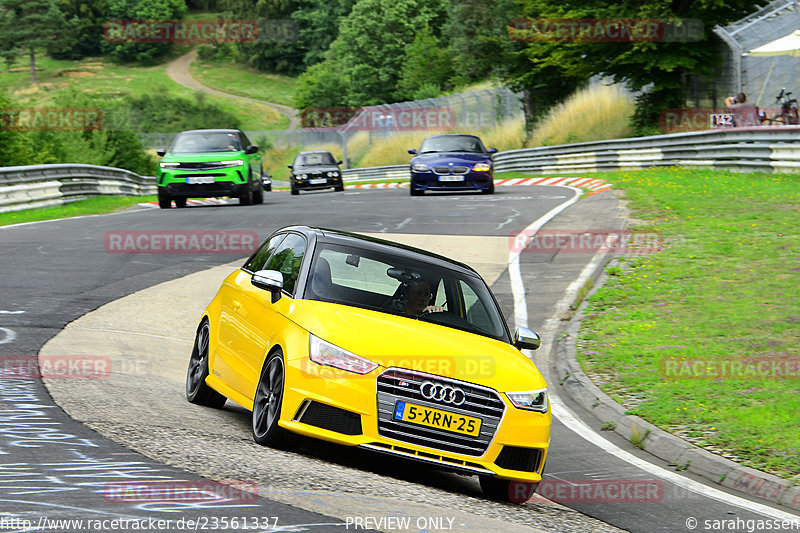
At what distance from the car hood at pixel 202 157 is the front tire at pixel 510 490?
20.1 metres

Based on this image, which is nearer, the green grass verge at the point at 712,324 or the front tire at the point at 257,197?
the green grass verge at the point at 712,324

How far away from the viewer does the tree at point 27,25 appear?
13762 centimetres

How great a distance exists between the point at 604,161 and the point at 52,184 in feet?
64.0

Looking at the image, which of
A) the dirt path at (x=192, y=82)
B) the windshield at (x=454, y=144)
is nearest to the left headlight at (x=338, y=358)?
the windshield at (x=454, y=144)

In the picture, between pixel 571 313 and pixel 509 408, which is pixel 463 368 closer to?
pixel 509 408

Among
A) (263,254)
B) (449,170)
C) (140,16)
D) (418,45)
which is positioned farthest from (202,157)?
(140,16)

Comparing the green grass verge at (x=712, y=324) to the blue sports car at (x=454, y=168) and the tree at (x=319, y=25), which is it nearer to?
the blue sports car at (x=454, y=168)

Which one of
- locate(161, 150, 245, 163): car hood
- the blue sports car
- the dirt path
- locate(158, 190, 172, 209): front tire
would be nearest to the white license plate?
locate(161, 150, 245, 163): car hood

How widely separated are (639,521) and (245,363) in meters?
2.95

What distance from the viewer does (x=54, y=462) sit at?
5.73 metres

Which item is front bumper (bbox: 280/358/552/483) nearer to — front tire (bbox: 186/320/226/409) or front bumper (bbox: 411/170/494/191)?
front tire (bbox: 186/320/226/409)

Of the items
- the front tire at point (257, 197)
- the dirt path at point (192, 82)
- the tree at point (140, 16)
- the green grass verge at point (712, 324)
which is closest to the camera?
the green grass verge at point (712, 324)

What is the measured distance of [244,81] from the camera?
147 meters

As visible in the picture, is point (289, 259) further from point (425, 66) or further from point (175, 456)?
point (425, 66)
